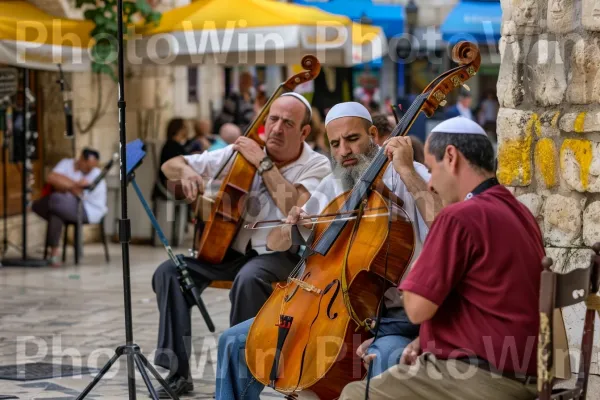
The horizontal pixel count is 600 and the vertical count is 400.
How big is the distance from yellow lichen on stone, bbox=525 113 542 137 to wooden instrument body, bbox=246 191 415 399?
0.71 meters

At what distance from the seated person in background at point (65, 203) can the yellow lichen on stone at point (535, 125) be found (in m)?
6.99

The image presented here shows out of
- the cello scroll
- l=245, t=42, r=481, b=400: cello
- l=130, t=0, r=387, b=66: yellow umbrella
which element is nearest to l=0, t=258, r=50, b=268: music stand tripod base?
l=130, t=0, r=387, b=66: yellow umbrella

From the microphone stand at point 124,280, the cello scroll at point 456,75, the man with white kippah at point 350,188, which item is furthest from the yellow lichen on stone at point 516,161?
the microphone stand at point 124,280

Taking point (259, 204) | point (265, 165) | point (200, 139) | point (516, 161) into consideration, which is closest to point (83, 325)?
point (259, 204)

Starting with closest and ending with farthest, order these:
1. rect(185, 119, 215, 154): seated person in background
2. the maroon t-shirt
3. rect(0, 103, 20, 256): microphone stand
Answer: the maroon t-shirt → rect(0, 103, 20, 256): microphone stand → rect(185, 119, 215, 154): seated person in background

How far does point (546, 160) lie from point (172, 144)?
7.72 m

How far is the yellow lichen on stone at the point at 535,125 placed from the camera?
462cm

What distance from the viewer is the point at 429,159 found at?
3.54m

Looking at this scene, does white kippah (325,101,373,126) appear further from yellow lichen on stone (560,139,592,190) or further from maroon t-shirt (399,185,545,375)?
maroon t-shirt (399,185,545,375)

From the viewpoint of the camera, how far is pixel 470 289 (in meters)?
3.36

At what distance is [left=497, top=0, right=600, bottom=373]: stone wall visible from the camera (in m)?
4.46

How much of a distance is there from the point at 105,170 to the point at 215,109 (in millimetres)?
5447

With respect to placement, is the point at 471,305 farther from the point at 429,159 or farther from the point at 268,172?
the point at 268,172

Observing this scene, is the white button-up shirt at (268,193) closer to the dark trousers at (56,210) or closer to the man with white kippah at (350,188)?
the man with white kippah at (350,188)
